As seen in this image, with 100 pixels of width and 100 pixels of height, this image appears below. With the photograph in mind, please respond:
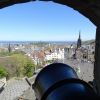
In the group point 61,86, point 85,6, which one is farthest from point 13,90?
point 61,86

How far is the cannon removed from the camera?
2.02 metres

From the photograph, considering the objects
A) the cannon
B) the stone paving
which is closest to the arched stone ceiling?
the cannon

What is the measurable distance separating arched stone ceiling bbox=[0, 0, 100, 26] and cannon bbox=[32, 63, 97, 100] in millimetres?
885

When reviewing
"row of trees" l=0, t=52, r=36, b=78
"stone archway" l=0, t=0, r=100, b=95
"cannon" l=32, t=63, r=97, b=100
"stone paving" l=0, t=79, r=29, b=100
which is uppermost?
"stone archway" l=0, t=0, r=100, b=95

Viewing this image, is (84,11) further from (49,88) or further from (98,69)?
(49,88)

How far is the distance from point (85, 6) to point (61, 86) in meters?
1.45

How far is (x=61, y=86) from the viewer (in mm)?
2184

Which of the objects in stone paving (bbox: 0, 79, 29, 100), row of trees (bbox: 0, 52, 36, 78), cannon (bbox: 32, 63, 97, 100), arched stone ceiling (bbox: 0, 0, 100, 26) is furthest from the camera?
row of trees (bbox: 0, 52, 36, 78)

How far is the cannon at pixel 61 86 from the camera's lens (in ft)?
6.64

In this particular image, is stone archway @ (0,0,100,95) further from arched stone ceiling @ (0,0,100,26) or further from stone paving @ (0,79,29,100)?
stone paving @ (0,79,29,100)

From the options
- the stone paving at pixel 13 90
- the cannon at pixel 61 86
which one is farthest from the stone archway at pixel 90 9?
the stone paving at pixel 13 90

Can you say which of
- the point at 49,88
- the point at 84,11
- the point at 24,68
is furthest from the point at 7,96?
the point at 24,68

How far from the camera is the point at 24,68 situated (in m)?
52.6

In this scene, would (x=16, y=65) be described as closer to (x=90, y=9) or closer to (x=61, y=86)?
(x=90, y=9)
